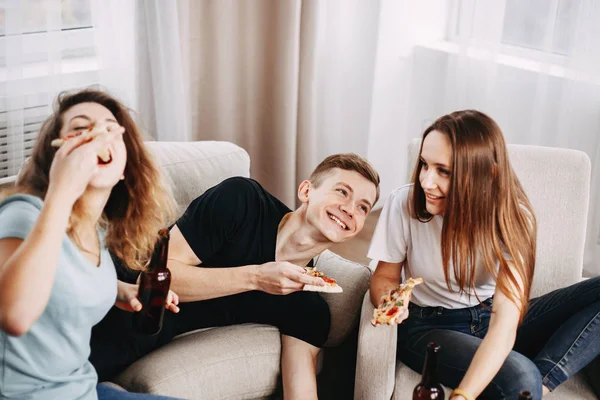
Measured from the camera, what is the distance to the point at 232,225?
220 centimetres

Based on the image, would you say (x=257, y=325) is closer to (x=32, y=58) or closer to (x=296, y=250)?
(x=296, y=250)

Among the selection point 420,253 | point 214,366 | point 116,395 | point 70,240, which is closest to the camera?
point 70,240

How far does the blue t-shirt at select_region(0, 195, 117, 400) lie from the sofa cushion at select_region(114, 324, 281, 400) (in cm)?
41

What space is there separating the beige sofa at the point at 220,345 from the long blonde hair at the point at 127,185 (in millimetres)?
395

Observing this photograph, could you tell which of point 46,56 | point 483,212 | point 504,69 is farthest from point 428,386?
point 504,69

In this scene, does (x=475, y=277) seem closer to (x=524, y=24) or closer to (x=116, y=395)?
(x=116, y=395)

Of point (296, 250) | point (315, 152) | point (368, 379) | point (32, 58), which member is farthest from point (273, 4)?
point (368, 379)

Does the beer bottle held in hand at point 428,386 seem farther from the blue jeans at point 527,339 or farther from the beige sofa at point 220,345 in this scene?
the beige sofa at point 220,345

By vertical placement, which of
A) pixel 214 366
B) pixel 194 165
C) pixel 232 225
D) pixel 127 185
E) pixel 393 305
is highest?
pixel 127 185

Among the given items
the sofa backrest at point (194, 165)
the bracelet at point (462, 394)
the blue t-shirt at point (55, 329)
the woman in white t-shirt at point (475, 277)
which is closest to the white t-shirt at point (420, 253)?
the woman in white t-shirt at point (475, 277)

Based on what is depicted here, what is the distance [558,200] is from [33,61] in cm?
199

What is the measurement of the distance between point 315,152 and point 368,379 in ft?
6.68

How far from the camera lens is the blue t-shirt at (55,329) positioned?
4.80 ft

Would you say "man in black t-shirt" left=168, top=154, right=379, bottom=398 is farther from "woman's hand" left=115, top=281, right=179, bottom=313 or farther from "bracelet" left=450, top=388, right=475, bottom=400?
"bracelet" left=450, top=388, right=475, bottom=400
